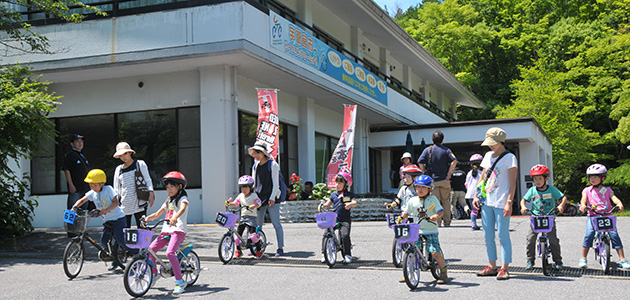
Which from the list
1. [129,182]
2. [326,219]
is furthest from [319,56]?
[326,219]

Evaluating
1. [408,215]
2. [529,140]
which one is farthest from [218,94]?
[529,140]

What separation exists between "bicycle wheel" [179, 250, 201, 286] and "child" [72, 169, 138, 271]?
1366 mm

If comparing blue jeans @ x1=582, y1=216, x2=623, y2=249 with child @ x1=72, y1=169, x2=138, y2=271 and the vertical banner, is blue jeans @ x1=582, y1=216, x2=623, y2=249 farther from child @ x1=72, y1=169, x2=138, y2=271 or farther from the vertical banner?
the vertical banner

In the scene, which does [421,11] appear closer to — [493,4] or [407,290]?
[493,4]

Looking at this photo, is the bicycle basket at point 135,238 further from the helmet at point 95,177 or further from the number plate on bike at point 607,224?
the number plate on bike at point 607,224

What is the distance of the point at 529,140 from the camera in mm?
26391

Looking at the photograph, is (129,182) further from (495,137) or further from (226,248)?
(495,137)

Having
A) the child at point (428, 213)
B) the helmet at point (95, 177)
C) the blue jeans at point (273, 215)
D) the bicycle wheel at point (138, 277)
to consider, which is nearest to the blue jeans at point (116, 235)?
the helmet at point (95, 177)

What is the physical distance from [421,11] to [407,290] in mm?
45557

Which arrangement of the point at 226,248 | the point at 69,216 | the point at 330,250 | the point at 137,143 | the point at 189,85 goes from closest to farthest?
the point at 69,216
the point at 330,250
the point at 226,248
the point at 189,85
the point at 137,143

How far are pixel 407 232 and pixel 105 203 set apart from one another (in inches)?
172

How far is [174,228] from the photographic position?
292 inches

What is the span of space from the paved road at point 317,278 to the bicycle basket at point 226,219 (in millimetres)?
659

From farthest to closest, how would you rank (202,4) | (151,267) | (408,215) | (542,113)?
(542,113) → (202,4) → (408,215) → (151,267)
